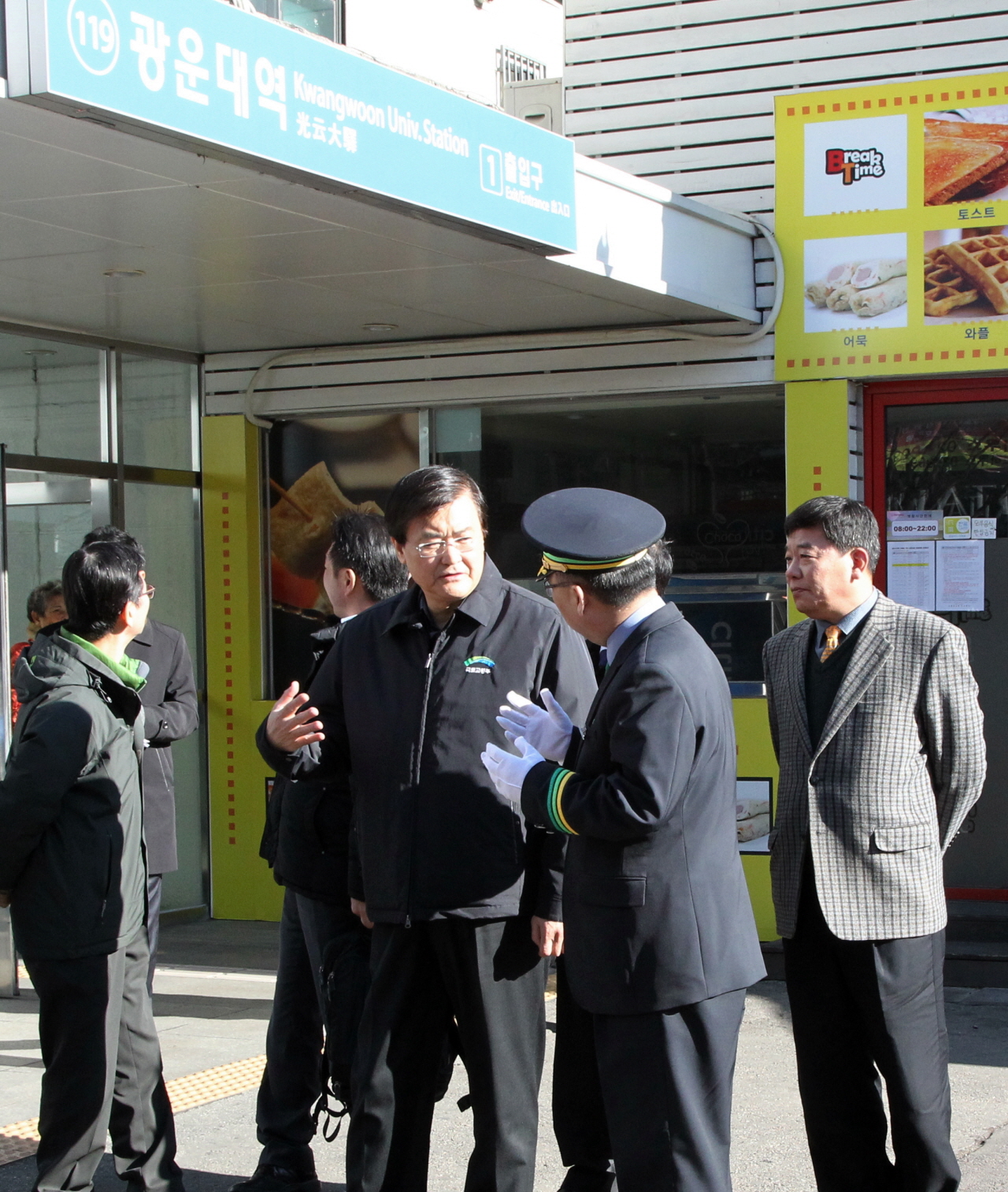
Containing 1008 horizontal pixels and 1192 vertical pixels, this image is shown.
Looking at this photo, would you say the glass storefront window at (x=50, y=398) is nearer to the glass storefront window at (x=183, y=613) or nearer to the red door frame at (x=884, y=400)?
the glass storefront window at (x=183, y=613)

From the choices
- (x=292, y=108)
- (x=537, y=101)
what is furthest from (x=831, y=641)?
(x=537, y=101)

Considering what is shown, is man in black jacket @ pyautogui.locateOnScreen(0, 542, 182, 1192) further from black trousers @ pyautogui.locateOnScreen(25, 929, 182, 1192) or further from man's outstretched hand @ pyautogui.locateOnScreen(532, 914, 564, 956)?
man's outstretched hand @ pyautogui.locateOnScreen(532, 914, 564, 956)

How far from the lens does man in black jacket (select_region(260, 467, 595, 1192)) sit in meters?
3.33

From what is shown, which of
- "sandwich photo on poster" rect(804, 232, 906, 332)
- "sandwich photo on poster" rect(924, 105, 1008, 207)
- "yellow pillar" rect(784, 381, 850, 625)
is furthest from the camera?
"yellow pillar" rect(784, 381, 850, 625)

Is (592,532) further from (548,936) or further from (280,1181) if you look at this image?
(280,1181)

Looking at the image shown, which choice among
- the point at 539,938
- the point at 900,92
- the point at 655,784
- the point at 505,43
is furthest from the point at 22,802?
the point at 505,43

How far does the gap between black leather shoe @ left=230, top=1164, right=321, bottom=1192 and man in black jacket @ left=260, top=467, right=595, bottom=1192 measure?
0.72 m

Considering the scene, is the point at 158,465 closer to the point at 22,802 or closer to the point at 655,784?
the point at 22,802

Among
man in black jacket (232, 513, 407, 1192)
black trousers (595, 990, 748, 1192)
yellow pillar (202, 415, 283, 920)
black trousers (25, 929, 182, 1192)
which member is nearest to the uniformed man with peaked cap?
black trousers (595, 990, 748, 1192)

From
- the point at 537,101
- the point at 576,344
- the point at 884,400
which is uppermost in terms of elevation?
the point at 537,101

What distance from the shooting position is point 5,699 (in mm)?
6742

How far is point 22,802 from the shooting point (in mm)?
3475

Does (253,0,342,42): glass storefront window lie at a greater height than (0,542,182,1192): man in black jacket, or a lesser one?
greater

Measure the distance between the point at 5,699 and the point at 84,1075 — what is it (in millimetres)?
3428
